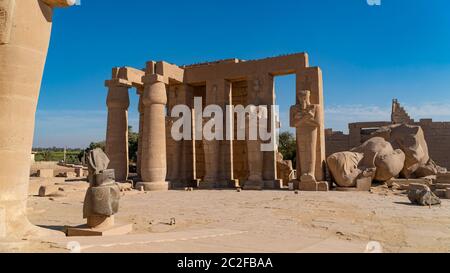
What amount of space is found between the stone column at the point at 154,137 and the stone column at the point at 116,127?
1.42m

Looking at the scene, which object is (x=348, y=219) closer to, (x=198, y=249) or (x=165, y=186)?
(x=198, y=249)

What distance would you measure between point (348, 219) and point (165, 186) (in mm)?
9414

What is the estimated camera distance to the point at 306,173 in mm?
13750

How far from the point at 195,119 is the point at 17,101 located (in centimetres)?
1291

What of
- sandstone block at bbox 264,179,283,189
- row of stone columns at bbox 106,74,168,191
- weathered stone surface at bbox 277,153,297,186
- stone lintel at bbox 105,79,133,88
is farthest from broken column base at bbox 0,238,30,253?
weathered stone surface at bbox 277,153,297,186

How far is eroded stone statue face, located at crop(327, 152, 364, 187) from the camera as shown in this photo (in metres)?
13.0

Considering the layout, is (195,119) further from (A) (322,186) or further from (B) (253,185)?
(A) (322,186)

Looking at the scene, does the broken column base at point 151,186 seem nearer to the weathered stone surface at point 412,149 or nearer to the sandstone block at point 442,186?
the sandstone block at point 442,186

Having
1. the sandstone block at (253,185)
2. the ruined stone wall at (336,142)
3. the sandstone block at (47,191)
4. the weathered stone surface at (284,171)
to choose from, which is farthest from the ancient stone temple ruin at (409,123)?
the sandstone block at (47,191)

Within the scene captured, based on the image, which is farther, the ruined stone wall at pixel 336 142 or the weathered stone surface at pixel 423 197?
the ruined stone wall at pixel 336 142

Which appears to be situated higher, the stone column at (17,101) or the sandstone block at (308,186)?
the stone column at (17,101)

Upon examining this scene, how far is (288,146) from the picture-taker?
31.8 metres

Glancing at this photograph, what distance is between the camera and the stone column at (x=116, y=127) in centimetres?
1545
